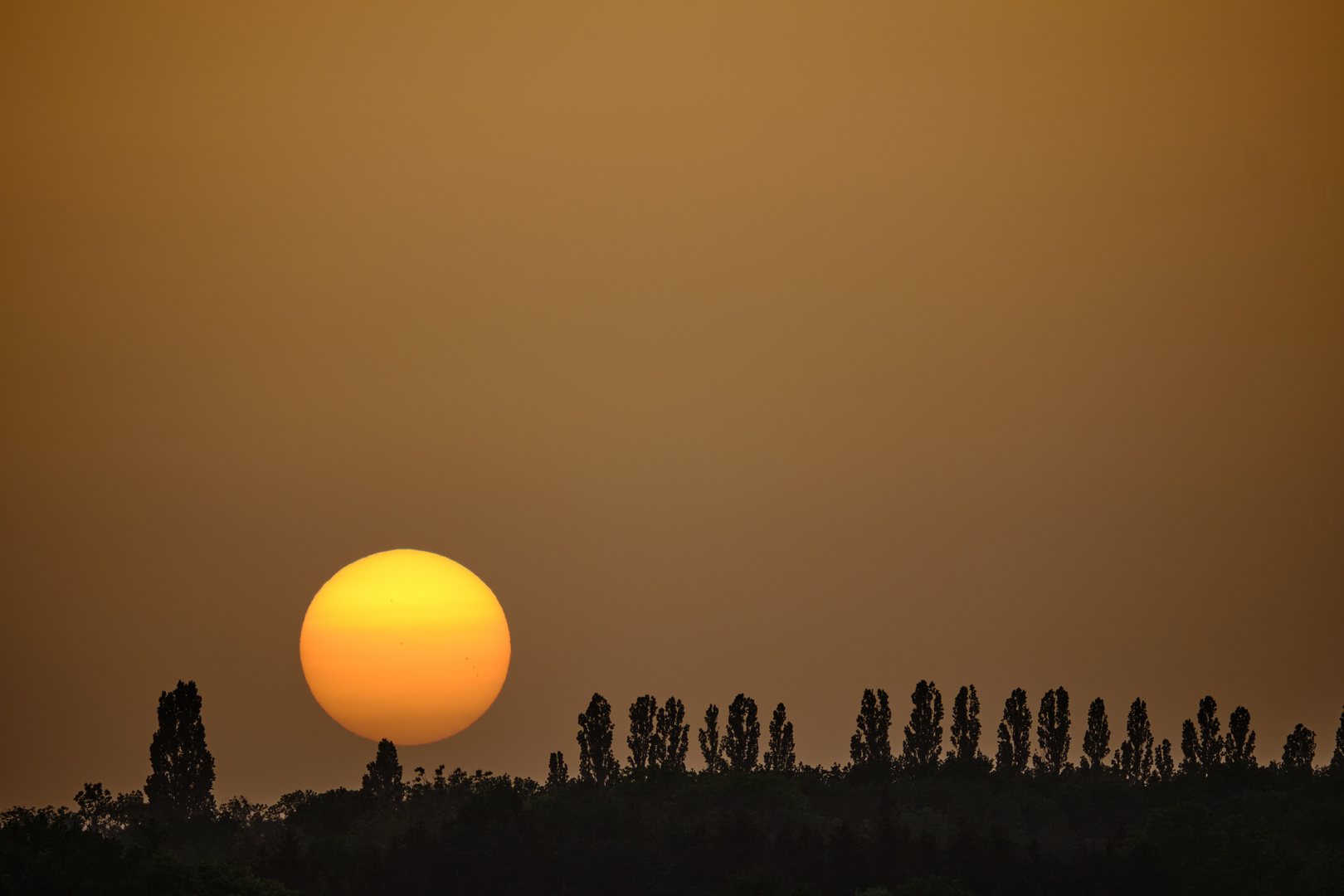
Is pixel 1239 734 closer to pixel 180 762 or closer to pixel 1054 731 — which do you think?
pixel 1054 731

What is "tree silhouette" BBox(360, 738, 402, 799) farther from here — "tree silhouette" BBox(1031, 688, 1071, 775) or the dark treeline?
"tree silhouette" BBox(1031, 688, 1071, 775)

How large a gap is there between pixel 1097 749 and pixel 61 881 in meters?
103

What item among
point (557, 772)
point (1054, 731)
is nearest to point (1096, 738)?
point (1054, 731)

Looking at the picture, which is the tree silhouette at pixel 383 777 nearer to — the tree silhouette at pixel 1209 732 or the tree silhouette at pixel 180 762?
the tree silhouette at pixel 180 762

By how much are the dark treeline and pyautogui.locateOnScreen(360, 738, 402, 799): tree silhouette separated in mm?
155

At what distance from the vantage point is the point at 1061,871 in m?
85.8

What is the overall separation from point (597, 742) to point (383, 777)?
2139cm

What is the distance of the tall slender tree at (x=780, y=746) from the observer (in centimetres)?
13175

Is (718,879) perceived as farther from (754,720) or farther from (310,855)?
(754,720)

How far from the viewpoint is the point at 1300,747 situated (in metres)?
139

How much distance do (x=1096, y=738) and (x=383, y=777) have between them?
68.5 m

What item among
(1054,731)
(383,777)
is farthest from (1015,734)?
(383,777)

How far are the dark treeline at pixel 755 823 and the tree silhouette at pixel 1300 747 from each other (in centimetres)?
24

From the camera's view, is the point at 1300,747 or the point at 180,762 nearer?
the point at 180,762
